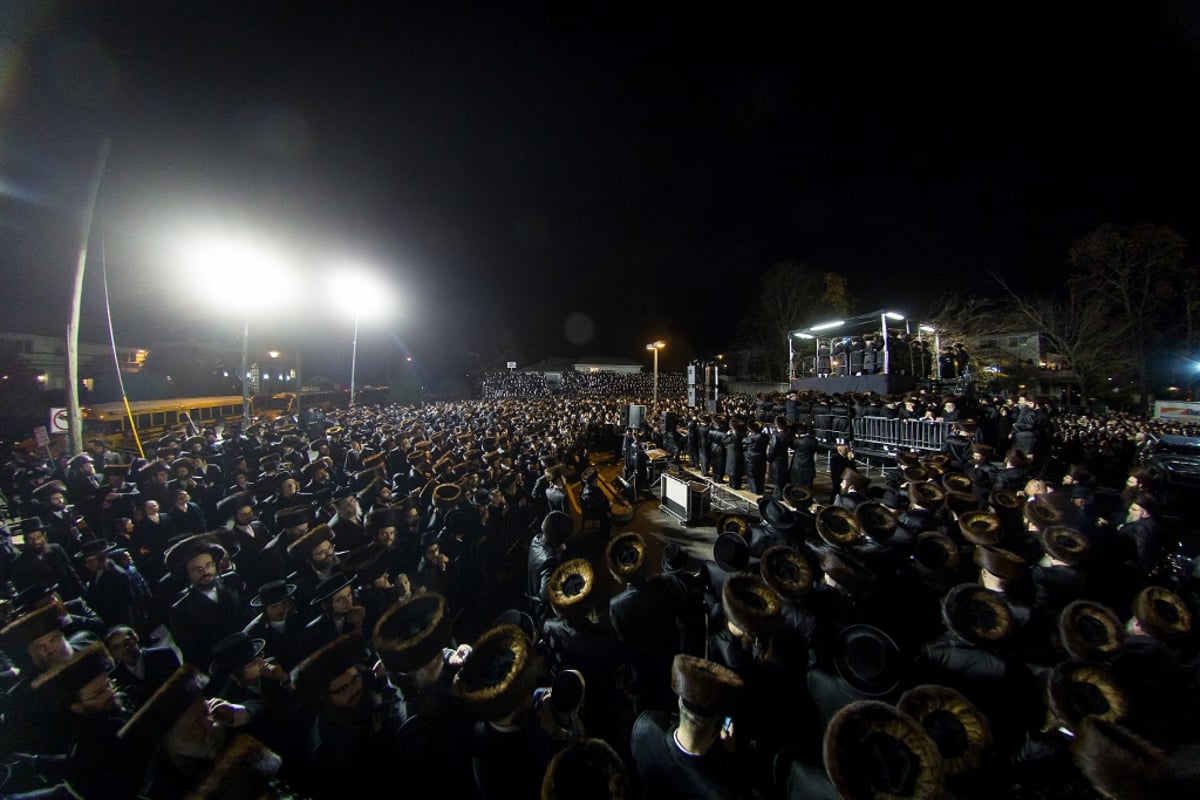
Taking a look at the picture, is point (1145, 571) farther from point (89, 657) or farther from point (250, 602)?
point (250, 602)

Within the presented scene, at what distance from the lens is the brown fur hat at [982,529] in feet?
11.8

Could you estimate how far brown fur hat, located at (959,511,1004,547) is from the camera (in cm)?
361

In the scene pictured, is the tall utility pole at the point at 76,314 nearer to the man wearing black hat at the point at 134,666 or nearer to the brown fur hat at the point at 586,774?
the man wearing black hat at the point at 134,666

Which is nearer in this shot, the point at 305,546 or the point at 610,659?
the point at 610,659

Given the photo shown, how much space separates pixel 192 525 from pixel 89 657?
15.7 feet

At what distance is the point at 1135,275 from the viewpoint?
23.7m

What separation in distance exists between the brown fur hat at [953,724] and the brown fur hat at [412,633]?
8.18ft

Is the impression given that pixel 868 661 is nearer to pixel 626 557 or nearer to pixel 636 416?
pixel 626 557

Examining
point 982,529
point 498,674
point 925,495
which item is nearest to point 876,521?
point 982,529

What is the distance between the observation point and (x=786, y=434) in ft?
30.9

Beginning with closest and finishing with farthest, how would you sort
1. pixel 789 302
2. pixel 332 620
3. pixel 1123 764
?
pixel 1123 764 < pixel 332 620 < pixel 789 302

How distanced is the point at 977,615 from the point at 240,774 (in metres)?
4.05

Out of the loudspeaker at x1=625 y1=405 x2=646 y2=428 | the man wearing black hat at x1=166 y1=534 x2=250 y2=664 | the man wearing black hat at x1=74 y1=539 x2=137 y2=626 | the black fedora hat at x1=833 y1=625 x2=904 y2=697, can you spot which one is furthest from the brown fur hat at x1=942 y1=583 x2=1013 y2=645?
the loudspeaker at x1=625 y1=405 x2=646 y2=428

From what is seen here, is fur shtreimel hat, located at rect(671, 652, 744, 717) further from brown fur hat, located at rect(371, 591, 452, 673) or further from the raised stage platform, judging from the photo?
the raised stage platform
